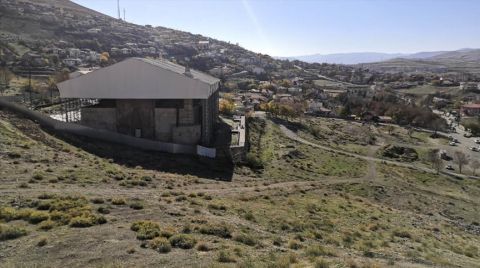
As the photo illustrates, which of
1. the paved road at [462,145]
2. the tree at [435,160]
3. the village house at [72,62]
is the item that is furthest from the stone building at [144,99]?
the village house at [72,62]

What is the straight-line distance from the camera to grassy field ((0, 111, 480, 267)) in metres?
11.0

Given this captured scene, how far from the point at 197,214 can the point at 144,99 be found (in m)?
21.9

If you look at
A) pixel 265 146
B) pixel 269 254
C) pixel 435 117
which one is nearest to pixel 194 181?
pixel 269 254

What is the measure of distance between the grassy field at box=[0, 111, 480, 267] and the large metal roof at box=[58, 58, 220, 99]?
19.0 ft

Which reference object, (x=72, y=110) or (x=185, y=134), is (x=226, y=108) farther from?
(x=185, y=134)

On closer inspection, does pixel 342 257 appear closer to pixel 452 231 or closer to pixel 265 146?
pixel 452 231

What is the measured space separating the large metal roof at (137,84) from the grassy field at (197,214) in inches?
228

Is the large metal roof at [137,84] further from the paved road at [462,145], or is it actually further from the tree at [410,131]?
the tree at [410,131]

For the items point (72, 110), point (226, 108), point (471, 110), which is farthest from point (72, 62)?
point (471, 110)

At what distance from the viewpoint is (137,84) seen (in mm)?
35281

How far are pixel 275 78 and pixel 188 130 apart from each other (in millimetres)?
134372

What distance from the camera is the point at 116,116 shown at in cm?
3675

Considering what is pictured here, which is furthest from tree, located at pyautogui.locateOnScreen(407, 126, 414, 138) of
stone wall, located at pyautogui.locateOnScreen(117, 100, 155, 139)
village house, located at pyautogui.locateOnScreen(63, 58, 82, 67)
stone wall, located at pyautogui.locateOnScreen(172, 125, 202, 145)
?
village house, located at pyautogui.locateOnScreen(63, 58, 82, 67)

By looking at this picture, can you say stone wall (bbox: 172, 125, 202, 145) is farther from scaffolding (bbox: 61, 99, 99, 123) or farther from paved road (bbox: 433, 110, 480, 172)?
paved road (bbox: 433, 110, 480, 172)
